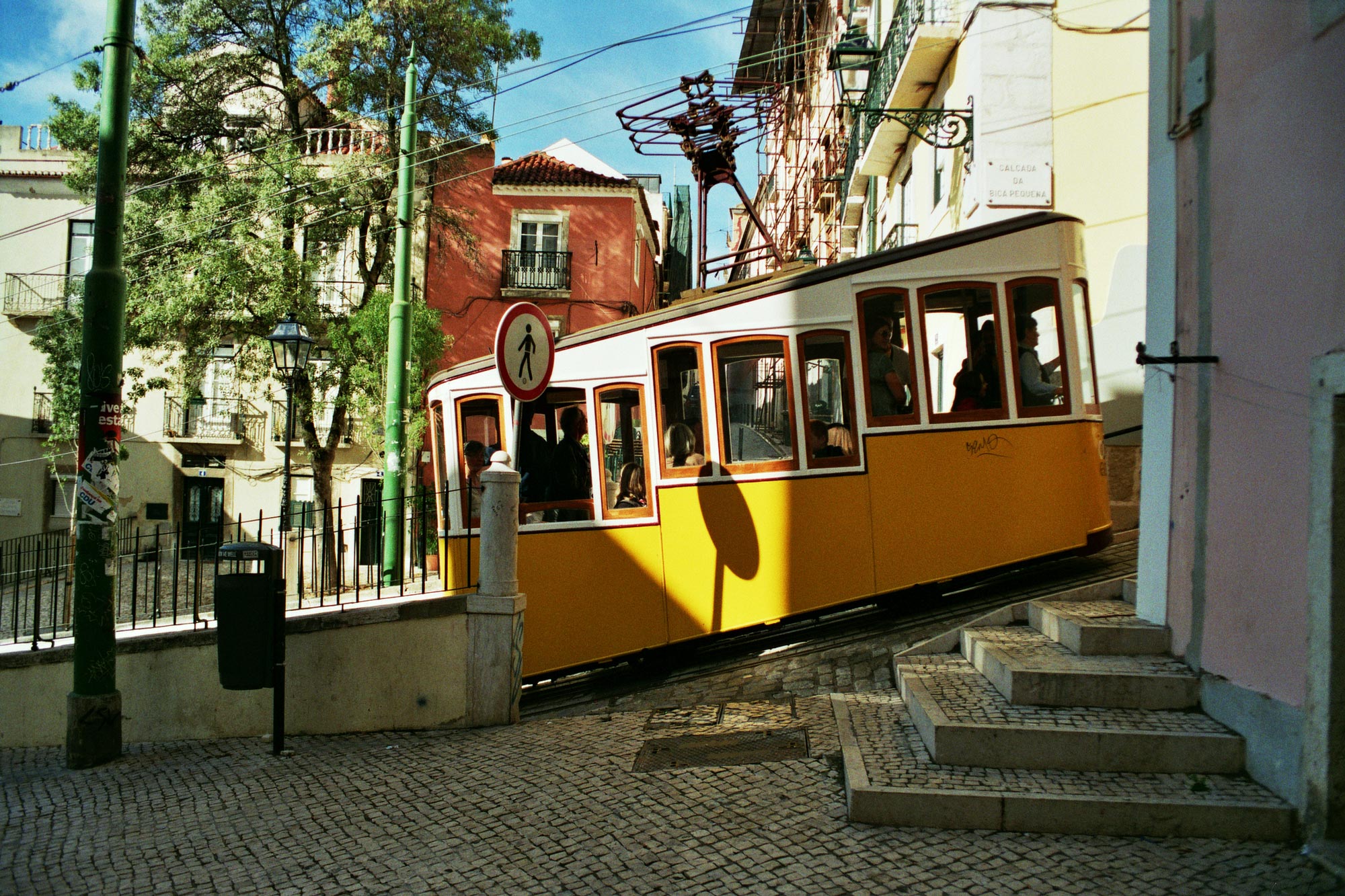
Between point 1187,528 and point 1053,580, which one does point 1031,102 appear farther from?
point 1187,528

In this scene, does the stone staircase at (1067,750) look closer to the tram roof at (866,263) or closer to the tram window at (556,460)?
the tram window at (556,460)

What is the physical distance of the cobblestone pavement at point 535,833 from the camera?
4238mm

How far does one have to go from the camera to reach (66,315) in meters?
22.2

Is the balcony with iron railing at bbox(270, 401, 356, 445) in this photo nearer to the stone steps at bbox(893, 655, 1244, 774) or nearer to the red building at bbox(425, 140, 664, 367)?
the red building at bbox(425, 140, 664, 367)

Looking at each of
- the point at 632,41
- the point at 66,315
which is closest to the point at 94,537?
the point at 632,41

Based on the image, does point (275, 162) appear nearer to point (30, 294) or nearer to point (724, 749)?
point (724, 749)

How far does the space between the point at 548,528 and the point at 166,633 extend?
2.83m

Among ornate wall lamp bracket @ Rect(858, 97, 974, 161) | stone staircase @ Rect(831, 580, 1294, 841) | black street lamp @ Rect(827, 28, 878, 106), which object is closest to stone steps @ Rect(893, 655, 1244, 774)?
stone staircase @ Rect(831, 580, 1294, 841)

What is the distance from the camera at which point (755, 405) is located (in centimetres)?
823

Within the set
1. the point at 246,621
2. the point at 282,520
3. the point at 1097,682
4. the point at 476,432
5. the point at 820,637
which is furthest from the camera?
the point at 476,432

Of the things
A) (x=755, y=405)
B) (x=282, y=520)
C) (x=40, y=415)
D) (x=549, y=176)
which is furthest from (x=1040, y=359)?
(x=40, y=415)

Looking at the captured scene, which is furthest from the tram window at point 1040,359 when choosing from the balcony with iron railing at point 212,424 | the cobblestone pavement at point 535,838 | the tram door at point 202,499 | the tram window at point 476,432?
the tram door at point 202,499

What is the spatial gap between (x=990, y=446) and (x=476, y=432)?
163 inches

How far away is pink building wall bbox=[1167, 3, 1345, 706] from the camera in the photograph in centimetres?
453
